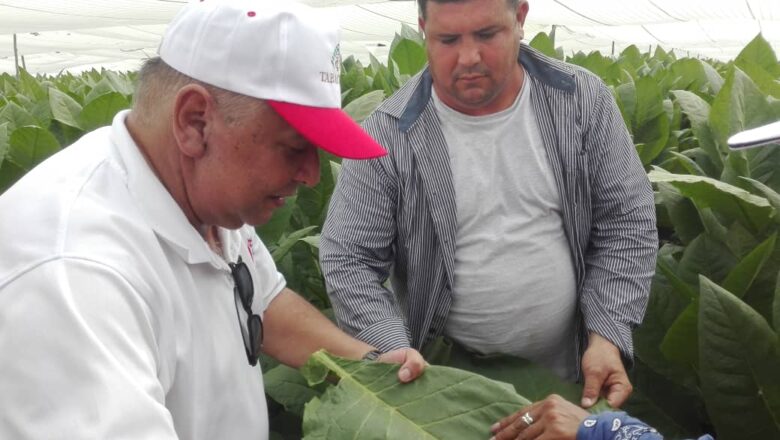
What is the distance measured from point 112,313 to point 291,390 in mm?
1176

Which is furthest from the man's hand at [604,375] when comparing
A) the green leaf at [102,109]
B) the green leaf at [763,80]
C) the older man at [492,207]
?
the green leaf at [102,109]

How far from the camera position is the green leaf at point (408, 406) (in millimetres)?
2145

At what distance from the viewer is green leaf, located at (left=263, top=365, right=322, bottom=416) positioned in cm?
263

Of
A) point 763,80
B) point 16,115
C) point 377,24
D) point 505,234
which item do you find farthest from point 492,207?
point 377,24

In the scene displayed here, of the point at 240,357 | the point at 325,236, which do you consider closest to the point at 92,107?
the point at 325,236

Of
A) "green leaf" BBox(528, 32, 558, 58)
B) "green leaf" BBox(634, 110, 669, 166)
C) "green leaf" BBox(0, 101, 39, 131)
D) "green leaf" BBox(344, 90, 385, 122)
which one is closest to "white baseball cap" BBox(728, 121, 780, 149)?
"green leaf" BBox(344, 90, 385, 122)

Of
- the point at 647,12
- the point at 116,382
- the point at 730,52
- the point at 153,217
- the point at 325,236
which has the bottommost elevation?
the point at 730,52

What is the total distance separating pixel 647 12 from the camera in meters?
21.8

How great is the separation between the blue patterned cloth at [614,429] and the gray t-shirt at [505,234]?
2.58 ft

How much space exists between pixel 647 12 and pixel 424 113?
791 inches

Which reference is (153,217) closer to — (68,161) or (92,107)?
(68,161)

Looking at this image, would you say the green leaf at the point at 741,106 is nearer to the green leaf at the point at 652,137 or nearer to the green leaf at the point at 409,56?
the green leaf at the point at 652,137

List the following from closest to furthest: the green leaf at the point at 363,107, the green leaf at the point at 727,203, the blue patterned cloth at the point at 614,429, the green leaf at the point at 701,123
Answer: the blue patterned cloth at the point at 614,429
the green leaf at the point at 727,203
the green leaf at the point at 701,123
the green leaf at the point at 363,107

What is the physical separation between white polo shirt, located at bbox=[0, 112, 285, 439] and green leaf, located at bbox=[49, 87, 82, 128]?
1.77 meters
